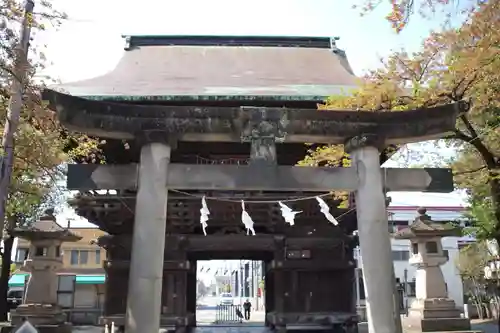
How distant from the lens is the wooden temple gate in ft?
23.1

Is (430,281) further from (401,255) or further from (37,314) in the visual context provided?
(401,255)

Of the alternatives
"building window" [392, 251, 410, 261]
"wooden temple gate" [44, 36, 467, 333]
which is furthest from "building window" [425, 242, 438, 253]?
"building window" [392, 251, 410, 261]

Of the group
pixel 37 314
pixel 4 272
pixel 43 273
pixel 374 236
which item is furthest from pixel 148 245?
pixel 4 272

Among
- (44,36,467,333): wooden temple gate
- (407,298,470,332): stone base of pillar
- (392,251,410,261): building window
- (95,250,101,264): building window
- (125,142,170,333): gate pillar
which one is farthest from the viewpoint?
(95,250,101,264): building window

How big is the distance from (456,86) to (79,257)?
37.4 m

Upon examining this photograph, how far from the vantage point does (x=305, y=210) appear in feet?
44.0

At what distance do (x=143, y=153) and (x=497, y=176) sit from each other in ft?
24.9

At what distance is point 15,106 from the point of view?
25.8 feet

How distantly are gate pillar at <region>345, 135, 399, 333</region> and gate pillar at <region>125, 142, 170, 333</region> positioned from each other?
3.02 metres

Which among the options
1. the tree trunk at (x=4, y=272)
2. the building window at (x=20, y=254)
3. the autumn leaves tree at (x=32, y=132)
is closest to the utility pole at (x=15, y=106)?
the autumn leaves tree at (x=32, y=132)

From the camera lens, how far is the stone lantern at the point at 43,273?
14047 millimetres

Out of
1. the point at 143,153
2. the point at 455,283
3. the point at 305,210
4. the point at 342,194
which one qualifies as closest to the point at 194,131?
the point at 143,153

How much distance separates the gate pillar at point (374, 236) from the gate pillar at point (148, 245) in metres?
3.02

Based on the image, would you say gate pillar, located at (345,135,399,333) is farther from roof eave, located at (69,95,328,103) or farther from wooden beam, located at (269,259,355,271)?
wooden beam, located at (269,259,355,271)
